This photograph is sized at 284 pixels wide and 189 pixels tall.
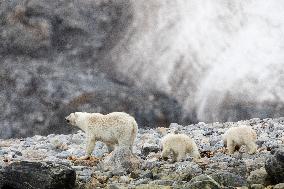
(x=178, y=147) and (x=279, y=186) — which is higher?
(x=178, y=147)

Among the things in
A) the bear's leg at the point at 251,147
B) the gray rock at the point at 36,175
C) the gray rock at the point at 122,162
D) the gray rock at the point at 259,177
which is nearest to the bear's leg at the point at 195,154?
the bear's leg at the point at 251,147

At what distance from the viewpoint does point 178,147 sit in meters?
11.4

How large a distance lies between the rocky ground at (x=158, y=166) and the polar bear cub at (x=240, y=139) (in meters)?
0.18

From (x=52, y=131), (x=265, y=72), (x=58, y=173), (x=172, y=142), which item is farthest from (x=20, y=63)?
(x=58, y=173)

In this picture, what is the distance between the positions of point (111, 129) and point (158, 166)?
1696mm

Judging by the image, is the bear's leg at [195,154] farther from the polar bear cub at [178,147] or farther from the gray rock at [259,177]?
the gray rock at [259,177]

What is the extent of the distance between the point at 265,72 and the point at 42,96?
25.5ft

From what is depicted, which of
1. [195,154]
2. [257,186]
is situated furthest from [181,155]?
[257,186]

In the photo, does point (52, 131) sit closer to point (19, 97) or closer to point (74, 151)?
point (19, 97)

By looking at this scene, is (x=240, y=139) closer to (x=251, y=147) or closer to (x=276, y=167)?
(x=251, y=147)

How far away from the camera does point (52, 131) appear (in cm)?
1997

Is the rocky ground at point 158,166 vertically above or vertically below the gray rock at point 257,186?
above

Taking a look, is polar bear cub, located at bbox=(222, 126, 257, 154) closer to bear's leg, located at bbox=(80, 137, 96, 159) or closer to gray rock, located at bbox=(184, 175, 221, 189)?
bear's leg, located at bbox=(80, 137, 96, 159)

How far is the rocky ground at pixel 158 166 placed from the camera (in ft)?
26.7
